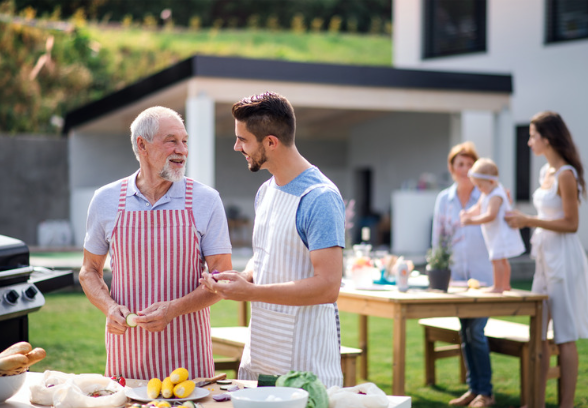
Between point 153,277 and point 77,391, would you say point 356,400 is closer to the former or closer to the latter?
point 77,391

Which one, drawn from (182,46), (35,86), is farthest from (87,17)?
(35,86)

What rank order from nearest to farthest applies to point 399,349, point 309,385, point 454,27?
point 309,385 < point 399,349 < point 454,27

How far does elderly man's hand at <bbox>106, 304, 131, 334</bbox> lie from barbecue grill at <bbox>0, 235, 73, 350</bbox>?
0.69 metres

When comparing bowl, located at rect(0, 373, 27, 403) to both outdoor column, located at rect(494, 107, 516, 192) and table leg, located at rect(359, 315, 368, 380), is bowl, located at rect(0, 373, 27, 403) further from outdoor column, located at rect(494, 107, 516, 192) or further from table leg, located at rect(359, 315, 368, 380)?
outdoor column, located at rect(494, 107, 516, 192)

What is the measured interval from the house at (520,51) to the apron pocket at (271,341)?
35.6ft

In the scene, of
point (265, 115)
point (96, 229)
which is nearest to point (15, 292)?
point (96, 229)

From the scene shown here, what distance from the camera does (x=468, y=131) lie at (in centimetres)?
1271

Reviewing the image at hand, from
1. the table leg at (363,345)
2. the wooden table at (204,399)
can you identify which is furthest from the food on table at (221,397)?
the table leg at (363,345)

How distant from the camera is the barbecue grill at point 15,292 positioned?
315 cm

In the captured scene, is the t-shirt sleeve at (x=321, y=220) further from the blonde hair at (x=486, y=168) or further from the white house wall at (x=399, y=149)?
the white house wall at (x=399, y=149)

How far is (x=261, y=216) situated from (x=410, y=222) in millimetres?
10836

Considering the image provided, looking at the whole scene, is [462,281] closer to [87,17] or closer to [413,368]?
[413,368]

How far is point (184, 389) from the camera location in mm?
2236

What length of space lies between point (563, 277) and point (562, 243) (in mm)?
222
